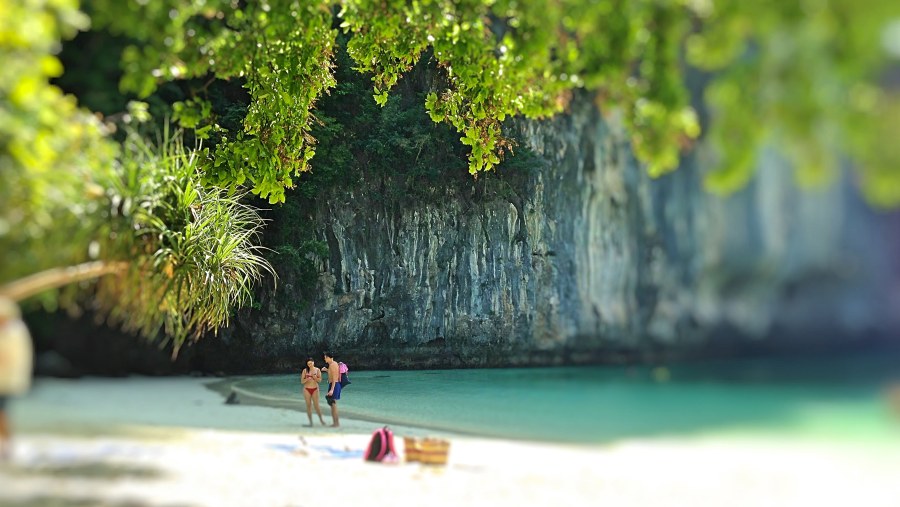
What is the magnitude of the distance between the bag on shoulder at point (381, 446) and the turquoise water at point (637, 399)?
0.09 meters

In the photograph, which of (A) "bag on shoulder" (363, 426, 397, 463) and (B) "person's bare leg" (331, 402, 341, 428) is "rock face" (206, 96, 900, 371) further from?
(A) "bag on shoulder" (363, 426, 397, 463)

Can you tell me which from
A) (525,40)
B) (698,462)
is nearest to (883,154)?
(525,40)

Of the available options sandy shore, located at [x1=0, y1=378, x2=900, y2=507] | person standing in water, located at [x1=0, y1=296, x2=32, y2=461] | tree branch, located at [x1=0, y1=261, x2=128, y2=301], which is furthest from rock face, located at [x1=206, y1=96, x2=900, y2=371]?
person standing in water, located at [x1=0, y1=296, x2=32, y2=461]

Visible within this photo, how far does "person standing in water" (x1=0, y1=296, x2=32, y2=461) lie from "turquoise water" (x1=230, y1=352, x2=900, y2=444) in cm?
144

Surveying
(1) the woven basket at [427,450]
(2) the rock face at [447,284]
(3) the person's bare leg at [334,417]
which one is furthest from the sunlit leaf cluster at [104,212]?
(1) the woven basket at [427,450]

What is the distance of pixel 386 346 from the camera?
509cm

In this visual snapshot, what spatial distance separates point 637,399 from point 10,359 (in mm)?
14730

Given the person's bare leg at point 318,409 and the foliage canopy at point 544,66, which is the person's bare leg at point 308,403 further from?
the foliage canopy at point 544,66

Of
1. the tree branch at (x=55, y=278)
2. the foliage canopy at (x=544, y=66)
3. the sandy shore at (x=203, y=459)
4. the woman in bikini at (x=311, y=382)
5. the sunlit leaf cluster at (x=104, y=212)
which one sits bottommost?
the sandy shore at (x=203, y=459)

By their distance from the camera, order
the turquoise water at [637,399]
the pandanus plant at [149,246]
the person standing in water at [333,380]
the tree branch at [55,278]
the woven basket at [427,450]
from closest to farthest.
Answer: the tree branch at [55,278] < the pandanus plant at [149,246] < the person standing in water at [333,380] < the turquoise water at [637,399] < the woven basket at [427,450]

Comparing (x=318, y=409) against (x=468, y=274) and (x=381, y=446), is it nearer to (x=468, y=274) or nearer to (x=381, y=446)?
(x=381, y=446)

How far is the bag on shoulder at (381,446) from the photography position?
17.3 ft

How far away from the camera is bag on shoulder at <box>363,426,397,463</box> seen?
528 centimetres

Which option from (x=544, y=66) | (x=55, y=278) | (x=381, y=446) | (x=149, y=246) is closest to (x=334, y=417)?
(x=381, y=446)
